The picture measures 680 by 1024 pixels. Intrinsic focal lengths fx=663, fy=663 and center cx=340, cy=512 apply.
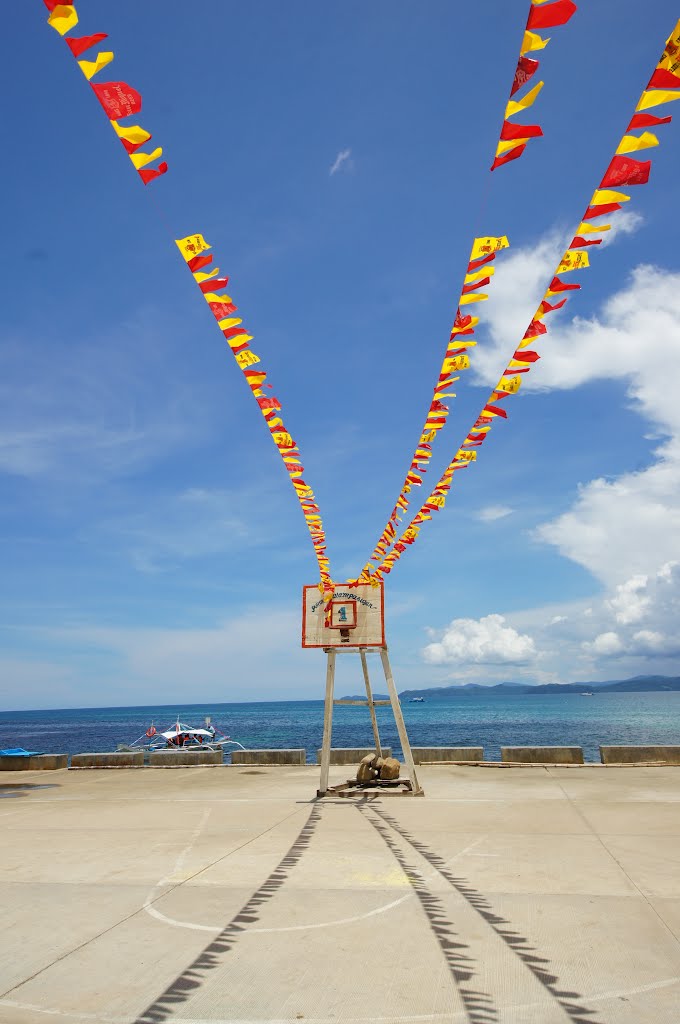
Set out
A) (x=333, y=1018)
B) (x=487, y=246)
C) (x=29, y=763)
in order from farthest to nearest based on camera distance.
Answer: (x=29, y=763) < (x=487, y=246) < (x=333, y=1018)

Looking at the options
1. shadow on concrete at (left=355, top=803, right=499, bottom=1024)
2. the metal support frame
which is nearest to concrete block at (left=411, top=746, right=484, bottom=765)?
the metal support frame

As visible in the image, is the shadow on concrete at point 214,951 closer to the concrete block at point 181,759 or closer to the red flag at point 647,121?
the red flag at point 647,121

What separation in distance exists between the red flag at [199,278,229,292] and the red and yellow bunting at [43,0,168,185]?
177cm

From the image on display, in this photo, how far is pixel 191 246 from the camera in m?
7.20

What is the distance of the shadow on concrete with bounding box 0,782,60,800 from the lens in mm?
14425

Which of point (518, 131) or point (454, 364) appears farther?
point (454, 364)

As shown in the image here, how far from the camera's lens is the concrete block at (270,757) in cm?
1895

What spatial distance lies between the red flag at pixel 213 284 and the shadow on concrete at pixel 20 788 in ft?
39.4

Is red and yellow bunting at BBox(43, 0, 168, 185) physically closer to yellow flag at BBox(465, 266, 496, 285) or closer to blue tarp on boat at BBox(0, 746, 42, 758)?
yellow flag at BBox(465, 266, 496, 285)

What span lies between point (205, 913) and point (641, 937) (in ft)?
11.9

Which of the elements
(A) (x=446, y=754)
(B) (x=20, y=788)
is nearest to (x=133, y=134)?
(B) (x=20, y=788)

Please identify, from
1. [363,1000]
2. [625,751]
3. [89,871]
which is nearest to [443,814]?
[89,871]

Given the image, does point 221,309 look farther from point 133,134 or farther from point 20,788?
point 20,788

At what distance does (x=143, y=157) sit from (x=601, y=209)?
394 cm
